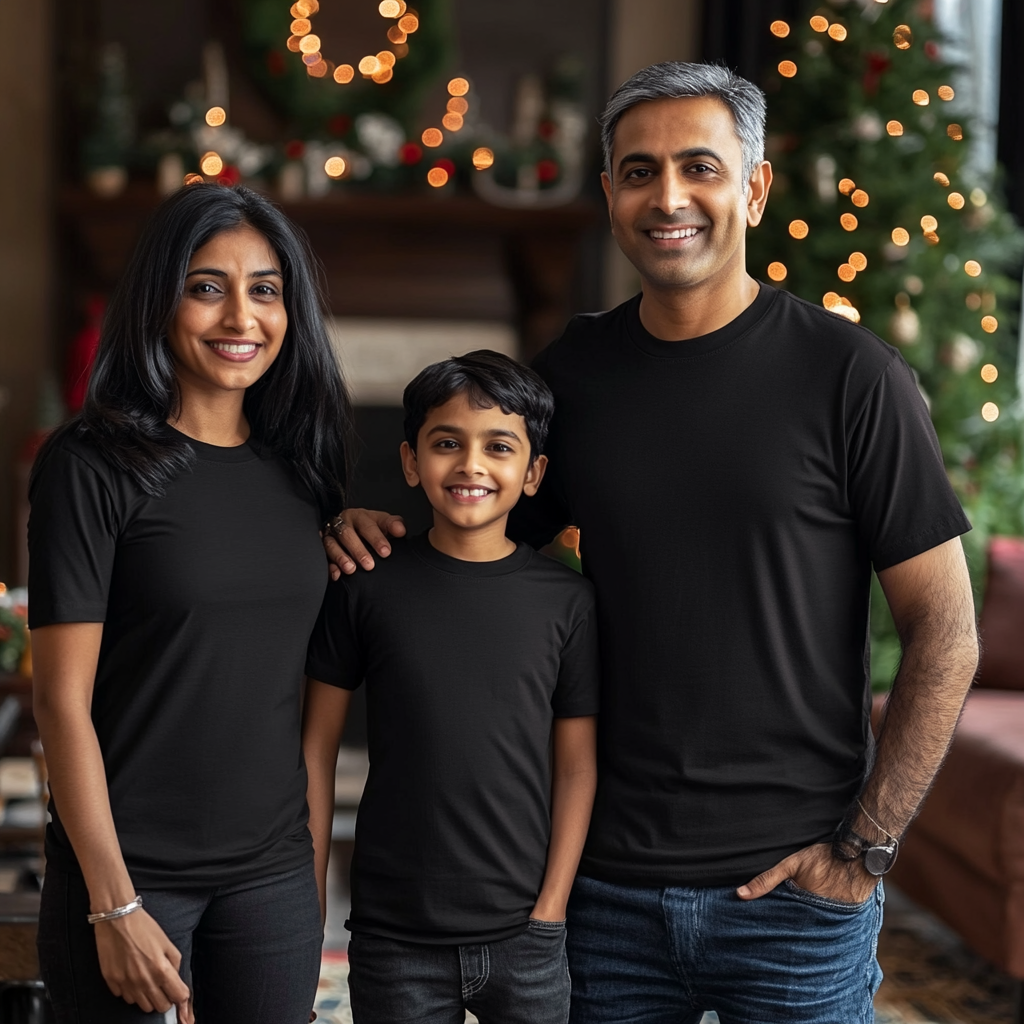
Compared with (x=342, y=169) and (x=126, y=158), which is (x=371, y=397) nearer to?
(x=342, y=169)

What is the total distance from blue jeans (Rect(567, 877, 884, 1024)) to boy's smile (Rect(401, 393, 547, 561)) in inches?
17.6

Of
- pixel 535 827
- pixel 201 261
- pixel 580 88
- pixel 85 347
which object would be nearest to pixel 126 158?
pixel 85 347

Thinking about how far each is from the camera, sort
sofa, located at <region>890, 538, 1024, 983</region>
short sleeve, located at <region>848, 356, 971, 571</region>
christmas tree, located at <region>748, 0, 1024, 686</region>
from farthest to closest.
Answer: christmas tree, located at <region>748, 0, 1024, 686</region>, sofa, located at <region>890, 538, 1024, 983</region>, short sleeve, located at <region>848, 356, 971, 571</region>

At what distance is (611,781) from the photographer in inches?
60.7

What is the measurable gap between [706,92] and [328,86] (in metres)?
4.16

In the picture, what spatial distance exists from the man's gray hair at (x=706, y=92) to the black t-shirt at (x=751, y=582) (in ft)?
0.77

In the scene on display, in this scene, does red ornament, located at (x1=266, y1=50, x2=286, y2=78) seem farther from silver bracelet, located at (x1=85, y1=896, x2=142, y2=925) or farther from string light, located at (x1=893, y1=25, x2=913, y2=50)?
silver bracelet, located at (x1=85, y1=896, x2=142, y2=925)

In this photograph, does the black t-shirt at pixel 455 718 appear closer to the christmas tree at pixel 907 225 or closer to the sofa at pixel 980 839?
the sofa at pixel 980 839

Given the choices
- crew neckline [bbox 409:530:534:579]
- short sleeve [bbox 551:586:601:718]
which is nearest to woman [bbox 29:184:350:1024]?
crew neckline [bbox 409:530:534:579]

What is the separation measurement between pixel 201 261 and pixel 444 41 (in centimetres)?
407

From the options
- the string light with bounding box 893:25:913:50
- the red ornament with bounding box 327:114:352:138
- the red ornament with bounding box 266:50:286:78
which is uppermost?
the red ornament with bounding box 266:50:286:78

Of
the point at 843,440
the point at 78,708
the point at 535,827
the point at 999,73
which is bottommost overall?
the point at 535,827

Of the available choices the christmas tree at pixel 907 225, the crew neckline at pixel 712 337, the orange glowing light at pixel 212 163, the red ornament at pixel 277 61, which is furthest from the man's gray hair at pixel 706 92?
the red ornament at pixel 277 61

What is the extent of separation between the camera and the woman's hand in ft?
4.46
